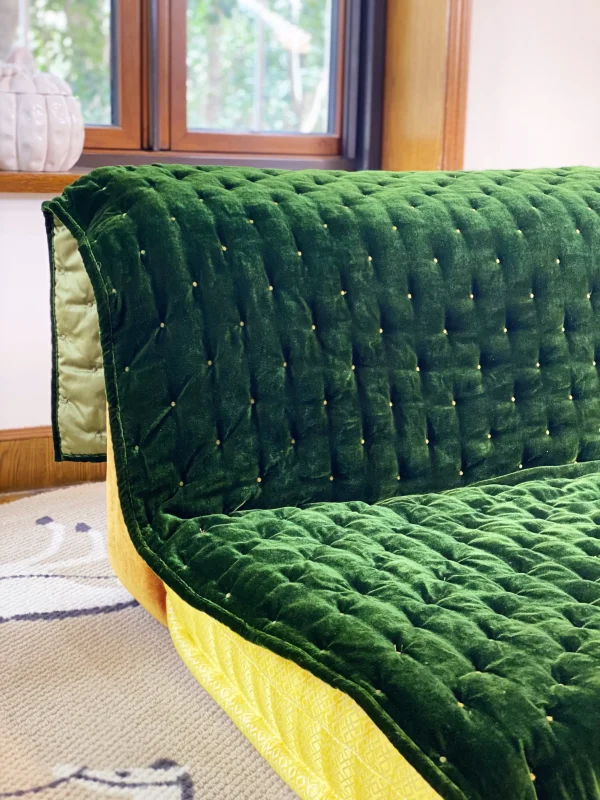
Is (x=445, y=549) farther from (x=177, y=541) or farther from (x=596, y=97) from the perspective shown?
(x=596, y=97)

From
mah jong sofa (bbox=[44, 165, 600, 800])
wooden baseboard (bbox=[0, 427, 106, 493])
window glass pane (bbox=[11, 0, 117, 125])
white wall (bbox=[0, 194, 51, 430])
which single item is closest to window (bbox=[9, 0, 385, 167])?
window glass pane (bbox=[11, 0, 117, 125])

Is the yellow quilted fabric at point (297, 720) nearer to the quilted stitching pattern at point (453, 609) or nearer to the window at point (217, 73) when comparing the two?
the quilted stitching pattern at point (453, 609)

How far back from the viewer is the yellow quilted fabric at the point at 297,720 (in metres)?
1.01

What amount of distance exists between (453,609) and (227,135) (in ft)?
7.05

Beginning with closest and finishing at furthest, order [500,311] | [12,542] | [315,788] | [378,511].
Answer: [315,788] → [378,511] → [500,311] → [12,542]

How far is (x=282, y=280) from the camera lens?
1.53 m

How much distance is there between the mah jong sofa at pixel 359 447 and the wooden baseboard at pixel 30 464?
997 mm

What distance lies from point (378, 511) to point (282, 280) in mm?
391

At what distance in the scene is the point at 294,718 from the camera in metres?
1.14

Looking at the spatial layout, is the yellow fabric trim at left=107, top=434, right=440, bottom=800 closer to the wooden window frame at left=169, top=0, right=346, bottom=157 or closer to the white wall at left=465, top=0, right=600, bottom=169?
the wooden window frame at left=169, top=0, right=346, bottom=157

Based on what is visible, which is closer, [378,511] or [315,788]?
[315,788]

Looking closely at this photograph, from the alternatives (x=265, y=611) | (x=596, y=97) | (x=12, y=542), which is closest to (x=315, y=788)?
(x=265, y=611)

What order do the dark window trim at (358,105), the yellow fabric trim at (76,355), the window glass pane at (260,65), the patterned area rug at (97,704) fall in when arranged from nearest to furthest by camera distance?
the patterned area rug at (97,704), the yellow fabric trim at (76,355), the window glass pane at (260,65), the dark window trim at (358,105)

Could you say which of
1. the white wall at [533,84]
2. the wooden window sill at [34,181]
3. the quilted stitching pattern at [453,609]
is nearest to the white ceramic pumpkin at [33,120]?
the wooden window sill at [34,181]
